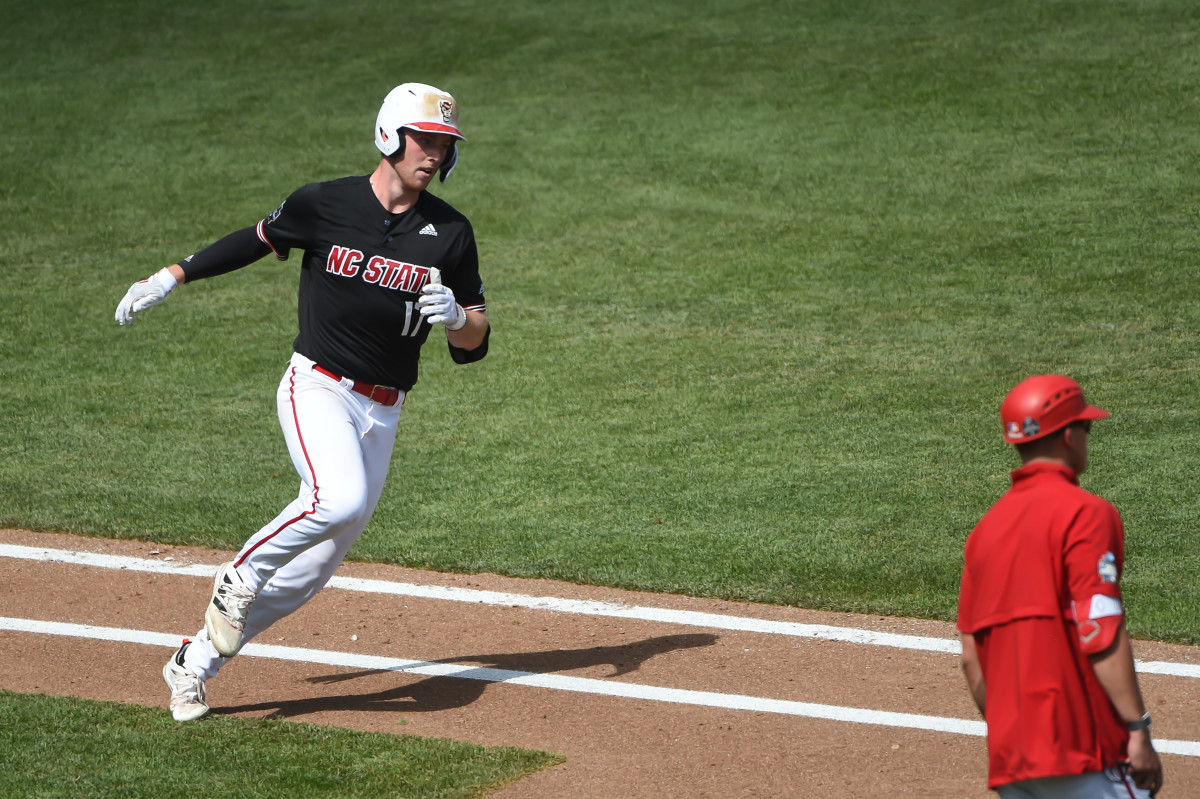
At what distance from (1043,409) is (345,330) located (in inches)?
119

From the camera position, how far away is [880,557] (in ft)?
23.7

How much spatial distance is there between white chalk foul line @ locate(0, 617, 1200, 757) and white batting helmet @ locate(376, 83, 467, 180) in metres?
2.20

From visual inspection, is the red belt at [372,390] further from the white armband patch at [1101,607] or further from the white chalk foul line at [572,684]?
the white armband patch at [1101,607]

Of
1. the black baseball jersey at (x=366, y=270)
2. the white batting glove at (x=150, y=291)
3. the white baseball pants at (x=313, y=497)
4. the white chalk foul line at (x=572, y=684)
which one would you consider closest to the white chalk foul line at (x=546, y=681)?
the white chalk foul line at (x=572, y=684)

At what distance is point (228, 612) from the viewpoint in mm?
5445

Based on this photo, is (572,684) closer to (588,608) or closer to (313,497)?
(588,608)

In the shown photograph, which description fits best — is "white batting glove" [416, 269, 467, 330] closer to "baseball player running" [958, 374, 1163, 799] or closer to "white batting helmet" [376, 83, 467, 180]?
"white batting helmet" [376, 83, 467, 180]

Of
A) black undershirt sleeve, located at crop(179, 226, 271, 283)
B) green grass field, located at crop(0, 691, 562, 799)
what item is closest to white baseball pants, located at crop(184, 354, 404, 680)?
green grass field, located at crop(0, 691, 562, 799)

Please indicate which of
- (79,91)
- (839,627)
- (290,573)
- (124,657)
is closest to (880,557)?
(839,627)

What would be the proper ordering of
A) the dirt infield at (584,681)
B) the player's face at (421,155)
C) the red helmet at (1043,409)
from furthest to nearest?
the player's face at (421,155), the dirt infield at (584,681), the red helmet at (1043,409)

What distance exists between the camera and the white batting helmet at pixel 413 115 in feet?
17.9

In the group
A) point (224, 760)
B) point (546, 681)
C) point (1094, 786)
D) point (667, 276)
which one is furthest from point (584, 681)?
point (667, 276)

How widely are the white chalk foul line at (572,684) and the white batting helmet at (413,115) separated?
7.23 feet

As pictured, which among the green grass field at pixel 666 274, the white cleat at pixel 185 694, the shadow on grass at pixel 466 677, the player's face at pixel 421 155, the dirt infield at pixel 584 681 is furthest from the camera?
the green grass field at pixel 666 274
